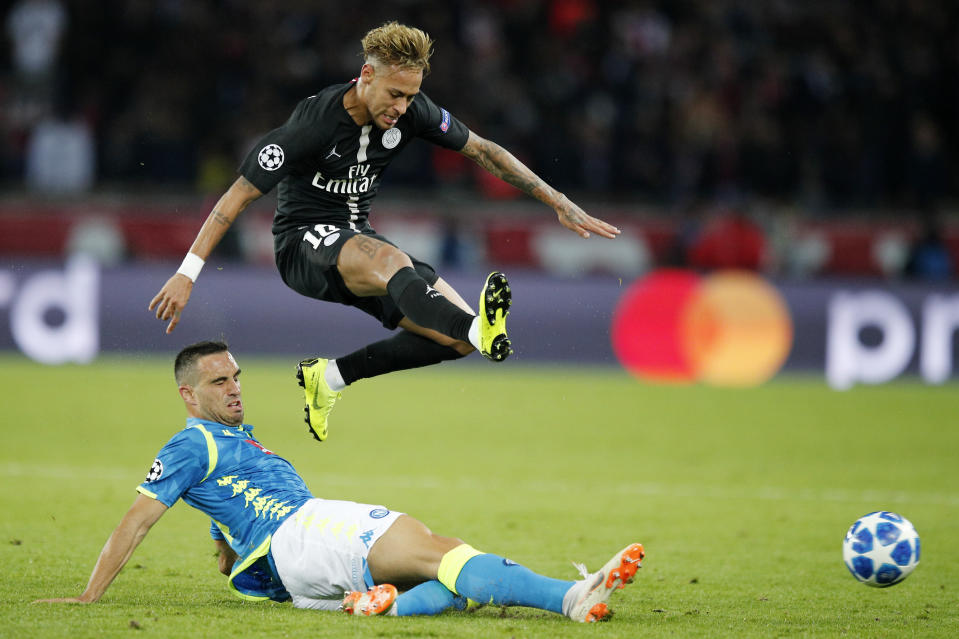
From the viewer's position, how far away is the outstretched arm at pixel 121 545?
5.40m

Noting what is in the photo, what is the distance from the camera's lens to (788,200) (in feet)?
59.2

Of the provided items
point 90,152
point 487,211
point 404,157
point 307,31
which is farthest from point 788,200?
point 90,152

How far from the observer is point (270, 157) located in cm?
612

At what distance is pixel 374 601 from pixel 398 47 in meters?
2.58

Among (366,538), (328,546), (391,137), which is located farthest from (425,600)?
(391,137)

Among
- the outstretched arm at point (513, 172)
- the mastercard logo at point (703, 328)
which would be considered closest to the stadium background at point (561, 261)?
the mastercard logo at point (703, 328)

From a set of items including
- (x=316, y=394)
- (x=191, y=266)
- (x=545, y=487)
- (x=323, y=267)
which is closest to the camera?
(x=191, y=266)

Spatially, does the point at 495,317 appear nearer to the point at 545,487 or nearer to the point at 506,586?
the point at 506,586

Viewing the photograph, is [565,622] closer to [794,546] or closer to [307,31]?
[794,546]

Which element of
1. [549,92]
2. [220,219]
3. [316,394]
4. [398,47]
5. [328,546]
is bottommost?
[328,546]

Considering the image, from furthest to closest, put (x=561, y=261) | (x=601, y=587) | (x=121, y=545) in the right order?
(x=561, y=261) < (x=121, y=545) < (x=601, y=587)

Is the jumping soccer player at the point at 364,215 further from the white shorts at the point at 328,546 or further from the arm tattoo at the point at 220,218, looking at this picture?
the white shorts at the point at 328,546

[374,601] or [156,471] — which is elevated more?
[156,471]

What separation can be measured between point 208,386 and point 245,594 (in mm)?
970
